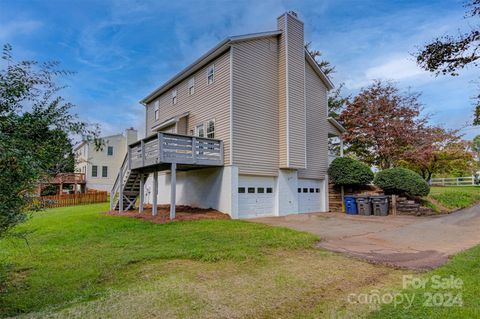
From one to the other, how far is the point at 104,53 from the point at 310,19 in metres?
12.9

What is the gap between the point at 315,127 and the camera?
18.3 meters

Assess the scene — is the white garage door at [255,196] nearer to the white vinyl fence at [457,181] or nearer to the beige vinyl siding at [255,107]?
the beige vinyl siding at [255,107]

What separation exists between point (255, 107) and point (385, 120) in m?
12.5

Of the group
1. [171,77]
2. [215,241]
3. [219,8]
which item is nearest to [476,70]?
[215,241]

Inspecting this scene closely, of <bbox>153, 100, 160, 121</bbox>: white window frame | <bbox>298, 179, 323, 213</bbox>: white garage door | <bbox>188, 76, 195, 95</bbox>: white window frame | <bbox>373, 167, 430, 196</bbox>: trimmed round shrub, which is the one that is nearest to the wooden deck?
<bbox>188, 76, 195, 95</bbox>: white window frame

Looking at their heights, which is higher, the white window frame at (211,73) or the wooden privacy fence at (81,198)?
the white window frame at (211,73)

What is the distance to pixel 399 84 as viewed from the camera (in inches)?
884

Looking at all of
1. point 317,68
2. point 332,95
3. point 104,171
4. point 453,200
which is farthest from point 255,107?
point 104,171

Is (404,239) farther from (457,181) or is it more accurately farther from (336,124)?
(457,181)

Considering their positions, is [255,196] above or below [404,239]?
above

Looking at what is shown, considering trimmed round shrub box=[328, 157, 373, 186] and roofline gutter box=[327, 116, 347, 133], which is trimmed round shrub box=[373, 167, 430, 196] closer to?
trimmed round shrub box=[328, 157, 373, 186]

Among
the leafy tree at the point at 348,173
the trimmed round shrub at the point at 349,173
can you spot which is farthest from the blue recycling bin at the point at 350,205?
the trimmed round shrub at the point at 349,173

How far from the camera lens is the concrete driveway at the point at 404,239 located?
22.0 feet

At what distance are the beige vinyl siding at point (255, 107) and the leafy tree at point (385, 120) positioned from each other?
406 inches
